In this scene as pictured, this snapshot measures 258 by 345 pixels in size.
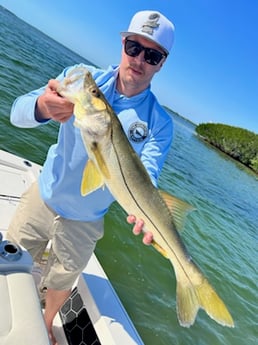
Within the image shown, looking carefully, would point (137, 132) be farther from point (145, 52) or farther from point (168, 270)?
point (168, 270)

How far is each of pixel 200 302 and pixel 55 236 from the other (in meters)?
1.22

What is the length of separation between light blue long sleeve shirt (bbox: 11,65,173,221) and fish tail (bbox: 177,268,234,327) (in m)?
0.80

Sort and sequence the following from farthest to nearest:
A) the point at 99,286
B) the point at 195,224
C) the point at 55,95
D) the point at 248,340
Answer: the point at 195,224 → the point at 248,340 → the point at 99,286 → the point at 55,95

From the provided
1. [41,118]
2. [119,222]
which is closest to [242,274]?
[119,222]

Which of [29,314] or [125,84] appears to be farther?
[125,84]

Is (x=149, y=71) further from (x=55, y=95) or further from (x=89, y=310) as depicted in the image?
(x=89, y=310)

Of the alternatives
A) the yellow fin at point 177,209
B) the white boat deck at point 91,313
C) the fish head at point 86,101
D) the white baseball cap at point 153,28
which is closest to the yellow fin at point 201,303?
the yellow fin at point 177,209

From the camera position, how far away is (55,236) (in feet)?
9.35

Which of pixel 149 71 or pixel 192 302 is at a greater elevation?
pixel 149 71

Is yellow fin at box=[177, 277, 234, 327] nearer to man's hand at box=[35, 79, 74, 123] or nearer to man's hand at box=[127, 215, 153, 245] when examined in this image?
man's hand at box=[127, 215, 153, 245]

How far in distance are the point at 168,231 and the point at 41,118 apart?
A: 1.10m

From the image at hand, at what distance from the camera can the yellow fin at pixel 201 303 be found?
2.21m

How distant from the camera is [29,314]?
1853 mm

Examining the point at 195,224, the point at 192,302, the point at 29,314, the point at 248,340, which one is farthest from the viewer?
the point at 195,224
